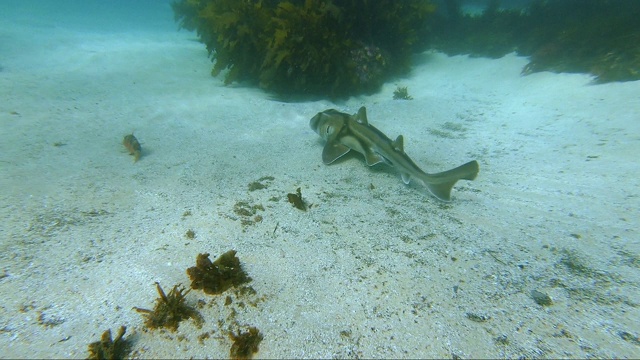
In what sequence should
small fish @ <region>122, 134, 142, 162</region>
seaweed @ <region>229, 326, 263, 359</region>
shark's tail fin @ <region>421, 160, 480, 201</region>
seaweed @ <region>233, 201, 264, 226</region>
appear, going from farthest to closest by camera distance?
small fish @ <region>122, 134, 142, 162</region>
shark's tail fin @ <region>421, 160, 480, 201</region>
seaweed @ <region>233, 201, 264, 226</region>
seaweed @ <region>229, 326, 263, 359</region>

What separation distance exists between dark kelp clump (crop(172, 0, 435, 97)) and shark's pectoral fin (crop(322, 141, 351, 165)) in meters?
3.68

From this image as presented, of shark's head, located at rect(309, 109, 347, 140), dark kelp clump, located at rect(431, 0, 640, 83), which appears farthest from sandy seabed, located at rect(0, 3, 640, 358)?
dark kelp clump, located at rect(431, 0, 640, 83)

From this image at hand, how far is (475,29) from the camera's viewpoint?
14.2 meters

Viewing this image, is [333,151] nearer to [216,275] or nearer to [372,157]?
[372,157]

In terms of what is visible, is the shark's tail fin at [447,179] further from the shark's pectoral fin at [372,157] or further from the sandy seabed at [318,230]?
the shark's pectoral fin at [372,157]

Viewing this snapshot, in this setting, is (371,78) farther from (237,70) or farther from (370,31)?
(237,70)

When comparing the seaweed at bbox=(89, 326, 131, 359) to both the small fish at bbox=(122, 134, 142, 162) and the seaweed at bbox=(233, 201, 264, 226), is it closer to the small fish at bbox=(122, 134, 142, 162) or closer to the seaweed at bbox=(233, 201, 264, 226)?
the seaweed at bbox=(233, 201, 264, 226)

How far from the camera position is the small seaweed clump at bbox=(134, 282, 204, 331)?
7.78ft

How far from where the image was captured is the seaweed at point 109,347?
2.09 metres

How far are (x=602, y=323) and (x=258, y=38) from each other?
9195 mm

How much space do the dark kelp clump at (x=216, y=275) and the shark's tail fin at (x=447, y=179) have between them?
2772 millimetres

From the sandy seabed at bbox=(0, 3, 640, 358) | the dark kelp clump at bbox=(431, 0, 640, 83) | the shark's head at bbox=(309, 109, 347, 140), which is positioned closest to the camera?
the sandy seabed at bbox=(0, 3, 640, 358)

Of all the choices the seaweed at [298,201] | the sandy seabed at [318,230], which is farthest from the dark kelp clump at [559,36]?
the seaweed at [298,201]

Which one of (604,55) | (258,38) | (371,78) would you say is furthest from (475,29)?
(258,38)
